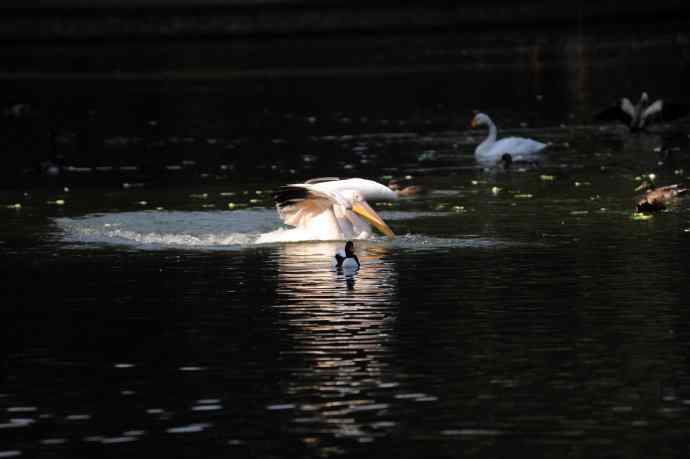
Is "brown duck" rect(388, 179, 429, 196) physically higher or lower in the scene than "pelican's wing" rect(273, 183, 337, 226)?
higher

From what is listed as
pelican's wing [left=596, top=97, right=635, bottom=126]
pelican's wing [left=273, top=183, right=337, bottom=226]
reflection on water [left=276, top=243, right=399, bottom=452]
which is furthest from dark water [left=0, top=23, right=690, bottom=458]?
pelican's wing [left=596, top=97, right=635, bottom=126]

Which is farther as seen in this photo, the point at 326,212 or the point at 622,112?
the point at 622,112

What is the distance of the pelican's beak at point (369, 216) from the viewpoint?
22.0m

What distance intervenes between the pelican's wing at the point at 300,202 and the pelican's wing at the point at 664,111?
21.4 m

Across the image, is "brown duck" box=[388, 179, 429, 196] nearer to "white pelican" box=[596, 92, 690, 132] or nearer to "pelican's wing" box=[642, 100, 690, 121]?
"white pelican" box=[596, 92, 690, 132]

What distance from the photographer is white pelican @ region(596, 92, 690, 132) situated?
140 feet

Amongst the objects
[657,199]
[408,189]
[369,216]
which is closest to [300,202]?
[369,216]

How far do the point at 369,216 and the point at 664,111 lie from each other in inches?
883

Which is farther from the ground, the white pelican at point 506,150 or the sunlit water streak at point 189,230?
the white pelican at point 506,150

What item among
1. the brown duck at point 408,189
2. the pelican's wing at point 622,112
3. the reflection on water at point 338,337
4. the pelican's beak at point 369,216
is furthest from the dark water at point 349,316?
the pelican's wing at point 622,112

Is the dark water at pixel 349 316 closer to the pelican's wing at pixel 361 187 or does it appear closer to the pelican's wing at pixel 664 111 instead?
the pelican's wing at pixel 361 187

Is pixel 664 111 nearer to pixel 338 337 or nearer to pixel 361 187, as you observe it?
pixel 361 187

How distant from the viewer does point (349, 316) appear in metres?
16.6

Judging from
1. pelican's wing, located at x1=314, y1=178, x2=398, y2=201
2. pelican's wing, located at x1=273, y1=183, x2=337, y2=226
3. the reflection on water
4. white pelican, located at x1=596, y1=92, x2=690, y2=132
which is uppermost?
white pelican, located at x1=596, y1=92, x2=690, y2=132
